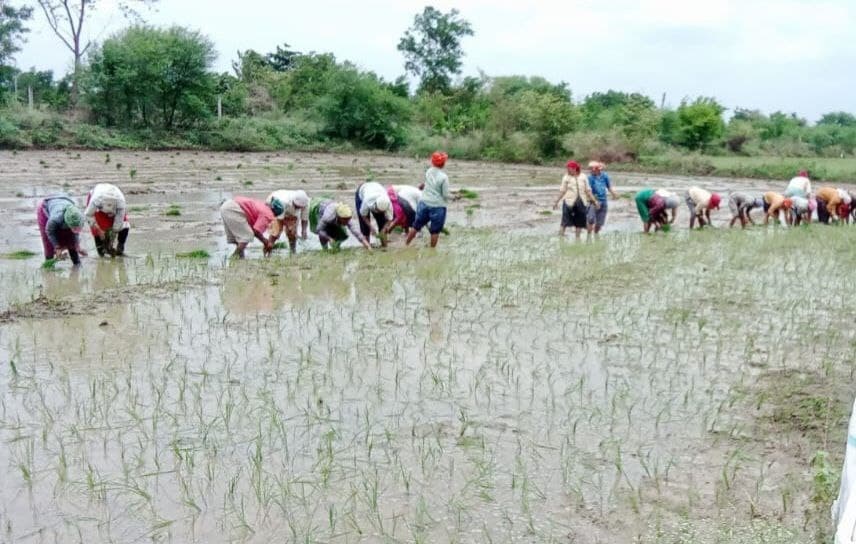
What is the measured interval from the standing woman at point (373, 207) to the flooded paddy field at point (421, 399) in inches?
32.3

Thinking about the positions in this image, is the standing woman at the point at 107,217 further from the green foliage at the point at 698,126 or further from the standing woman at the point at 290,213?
the green foliage at the point at 698,126

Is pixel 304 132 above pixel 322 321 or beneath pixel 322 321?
above

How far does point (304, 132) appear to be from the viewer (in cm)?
3609

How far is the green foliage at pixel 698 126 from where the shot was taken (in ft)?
123

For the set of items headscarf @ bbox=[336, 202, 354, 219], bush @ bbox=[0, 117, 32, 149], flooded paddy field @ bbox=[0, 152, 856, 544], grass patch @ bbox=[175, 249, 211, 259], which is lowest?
flooded paddy field @ bbox=[0, 152, 856, 544]

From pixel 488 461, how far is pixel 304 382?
1.51 m

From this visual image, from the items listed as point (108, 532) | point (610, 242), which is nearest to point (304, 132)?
point (610, 242)

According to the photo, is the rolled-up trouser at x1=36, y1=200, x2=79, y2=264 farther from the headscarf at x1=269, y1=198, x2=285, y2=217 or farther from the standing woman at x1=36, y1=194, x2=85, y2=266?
the headscarf at x1=269, y1=198, x2=285, y2=217

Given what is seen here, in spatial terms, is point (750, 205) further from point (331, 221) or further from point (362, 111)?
point (362, 111)

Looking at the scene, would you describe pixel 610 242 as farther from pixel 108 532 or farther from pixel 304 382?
pixel 108 532

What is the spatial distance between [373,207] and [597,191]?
12.2 feet

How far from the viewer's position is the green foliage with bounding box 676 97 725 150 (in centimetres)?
3756

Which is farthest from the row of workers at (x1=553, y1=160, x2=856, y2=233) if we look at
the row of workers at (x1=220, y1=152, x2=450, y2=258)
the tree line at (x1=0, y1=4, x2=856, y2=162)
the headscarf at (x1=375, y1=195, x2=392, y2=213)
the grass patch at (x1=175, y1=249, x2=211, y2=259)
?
the tree line at (x1=0, y1=4, x2=856, y2=162)

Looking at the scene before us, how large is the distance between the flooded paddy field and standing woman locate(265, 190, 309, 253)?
1.20ft
